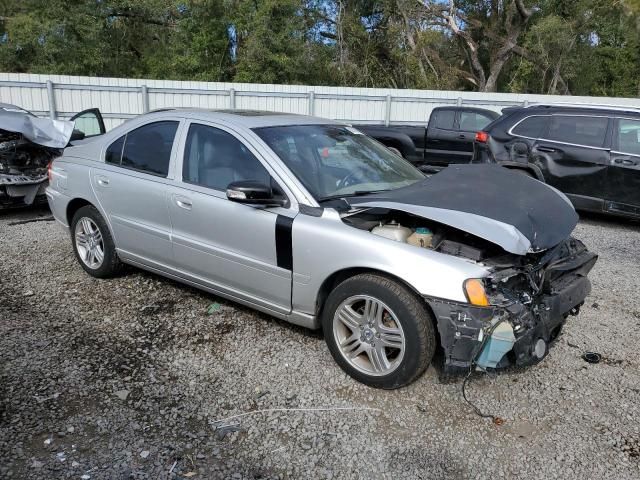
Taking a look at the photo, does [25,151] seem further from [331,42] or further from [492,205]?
[331,42]

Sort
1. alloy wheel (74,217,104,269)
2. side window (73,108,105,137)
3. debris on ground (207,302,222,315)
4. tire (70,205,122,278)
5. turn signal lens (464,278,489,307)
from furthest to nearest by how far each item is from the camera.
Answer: side window (73,108,105,137) → alloy wheel (74,217,104,269) → tire (70,205,122,278) → debris on ground (207,302,222,315) → turn signal lens (464,278,489,307)

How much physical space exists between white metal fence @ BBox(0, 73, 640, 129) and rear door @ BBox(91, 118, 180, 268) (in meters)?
11.2

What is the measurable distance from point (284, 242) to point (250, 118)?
4.02 ft

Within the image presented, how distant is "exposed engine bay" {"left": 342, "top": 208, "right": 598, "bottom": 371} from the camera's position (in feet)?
9.78

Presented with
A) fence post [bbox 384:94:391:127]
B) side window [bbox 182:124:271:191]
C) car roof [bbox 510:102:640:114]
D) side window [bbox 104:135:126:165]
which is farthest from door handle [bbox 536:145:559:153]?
fence post [bbox 384:94:391:127]

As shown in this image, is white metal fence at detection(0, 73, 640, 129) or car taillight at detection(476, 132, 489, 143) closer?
car taillight at detection(476, 132, 489, 143)

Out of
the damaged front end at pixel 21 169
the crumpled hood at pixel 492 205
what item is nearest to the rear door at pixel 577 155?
the crumpled hood at pixel 492 205

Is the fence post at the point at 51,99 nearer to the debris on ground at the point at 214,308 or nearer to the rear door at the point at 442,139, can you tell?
the rear door at the point at 442,139

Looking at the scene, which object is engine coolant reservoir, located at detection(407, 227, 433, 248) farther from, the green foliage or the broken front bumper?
the green foliage

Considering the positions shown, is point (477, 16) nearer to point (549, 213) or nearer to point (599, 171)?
point (599, 171)

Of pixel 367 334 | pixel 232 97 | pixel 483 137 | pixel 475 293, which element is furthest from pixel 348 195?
pixel 232 97

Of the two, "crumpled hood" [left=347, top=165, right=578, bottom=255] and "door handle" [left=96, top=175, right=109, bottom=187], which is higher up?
"crumpled hood" [left=347, top=165, right=578, bottom=255]

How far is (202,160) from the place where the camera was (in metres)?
→ 4.19

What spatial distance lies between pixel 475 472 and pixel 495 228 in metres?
1.31
